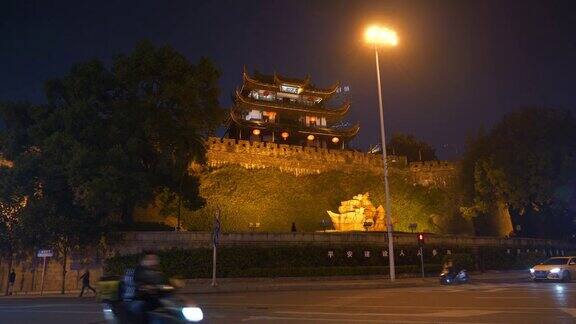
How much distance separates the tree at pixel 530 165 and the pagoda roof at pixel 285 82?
2460cm

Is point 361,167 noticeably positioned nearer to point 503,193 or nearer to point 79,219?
point 503,193

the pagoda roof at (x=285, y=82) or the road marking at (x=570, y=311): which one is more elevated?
the pagoda roof at (x=285, y=82)

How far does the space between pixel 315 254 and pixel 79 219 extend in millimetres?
12329

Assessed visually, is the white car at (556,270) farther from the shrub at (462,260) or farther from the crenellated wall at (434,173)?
the crenellated wall at (434,173)

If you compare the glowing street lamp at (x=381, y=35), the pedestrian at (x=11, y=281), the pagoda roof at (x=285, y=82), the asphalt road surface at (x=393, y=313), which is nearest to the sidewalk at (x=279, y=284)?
the pedestrian at (x=11, y=281)

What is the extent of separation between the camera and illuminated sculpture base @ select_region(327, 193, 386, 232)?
117ft

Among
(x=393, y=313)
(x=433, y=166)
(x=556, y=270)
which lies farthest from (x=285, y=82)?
(x=393, y=313)

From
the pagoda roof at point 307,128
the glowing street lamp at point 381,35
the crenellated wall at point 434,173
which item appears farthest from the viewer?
the pagoda roof at point 307,128

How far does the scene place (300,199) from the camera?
4266 centimetres

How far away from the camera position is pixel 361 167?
47.6m

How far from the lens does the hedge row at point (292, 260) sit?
79.4 feet

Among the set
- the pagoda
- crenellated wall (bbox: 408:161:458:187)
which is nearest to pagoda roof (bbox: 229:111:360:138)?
the pagoda

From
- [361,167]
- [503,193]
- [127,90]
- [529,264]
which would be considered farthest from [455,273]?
[361,167]

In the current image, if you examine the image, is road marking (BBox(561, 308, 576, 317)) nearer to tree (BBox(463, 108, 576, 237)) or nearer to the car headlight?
the car headlight
